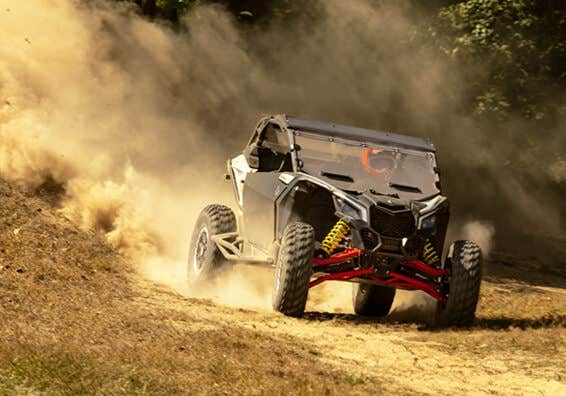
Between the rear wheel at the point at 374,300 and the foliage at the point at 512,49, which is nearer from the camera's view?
the rear wheel at the point at 374,300

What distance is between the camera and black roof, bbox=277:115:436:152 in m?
12.1

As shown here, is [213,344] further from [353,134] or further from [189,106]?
[189,106]

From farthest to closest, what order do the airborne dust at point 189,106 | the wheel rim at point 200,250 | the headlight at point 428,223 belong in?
1. the airborne dust at point 189,106
2. the wheel rim at point 200,250
3. the headlight at point 428,223

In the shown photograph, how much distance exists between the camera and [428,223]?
10977 mm

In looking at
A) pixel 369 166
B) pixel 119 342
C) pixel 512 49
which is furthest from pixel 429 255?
pixel 512 49

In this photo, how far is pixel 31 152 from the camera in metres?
16.7

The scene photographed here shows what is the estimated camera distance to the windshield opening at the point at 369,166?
11508 mm

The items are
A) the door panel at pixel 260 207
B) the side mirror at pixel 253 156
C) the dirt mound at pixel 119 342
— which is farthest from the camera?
the side mirror at pixel 253 156

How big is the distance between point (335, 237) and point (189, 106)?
13.6 m

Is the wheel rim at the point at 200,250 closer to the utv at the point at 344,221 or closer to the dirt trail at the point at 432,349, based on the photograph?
the utv at the point at 344,221

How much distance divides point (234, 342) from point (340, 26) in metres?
15.8

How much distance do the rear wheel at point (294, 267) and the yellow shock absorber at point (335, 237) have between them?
34cm

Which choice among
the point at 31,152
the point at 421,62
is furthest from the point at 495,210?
the point at 31,152

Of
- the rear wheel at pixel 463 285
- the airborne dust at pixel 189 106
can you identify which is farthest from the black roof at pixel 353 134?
the airborne dust at pixel 189 106
